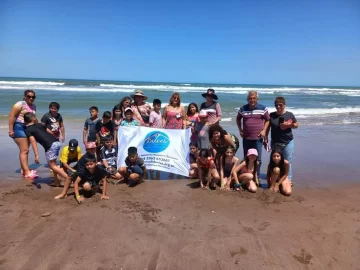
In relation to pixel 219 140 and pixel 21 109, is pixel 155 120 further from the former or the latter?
pixel 21 109

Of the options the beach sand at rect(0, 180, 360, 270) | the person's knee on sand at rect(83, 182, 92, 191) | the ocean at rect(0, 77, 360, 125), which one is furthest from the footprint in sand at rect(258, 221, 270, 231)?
the ocean at rect(0, 77, 360, 125)

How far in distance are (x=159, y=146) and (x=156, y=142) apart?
4.1 inches

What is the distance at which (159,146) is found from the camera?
18.8 ft

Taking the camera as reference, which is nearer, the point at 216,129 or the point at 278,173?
the point at 278,173

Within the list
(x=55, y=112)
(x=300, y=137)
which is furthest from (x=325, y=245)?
(x=300, y=137)

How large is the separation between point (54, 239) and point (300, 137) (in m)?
8.80

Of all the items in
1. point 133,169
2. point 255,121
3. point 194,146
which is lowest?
point 133,169

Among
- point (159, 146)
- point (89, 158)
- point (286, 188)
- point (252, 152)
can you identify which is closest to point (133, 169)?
point (159, 146)

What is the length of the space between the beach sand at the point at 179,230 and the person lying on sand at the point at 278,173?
21cm

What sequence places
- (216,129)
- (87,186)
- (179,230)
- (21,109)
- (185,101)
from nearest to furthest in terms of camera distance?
1. (179,230)
2. (87,186)
3. (216,129)
4. (21,109)
5. (185,101)

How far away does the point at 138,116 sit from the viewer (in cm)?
613

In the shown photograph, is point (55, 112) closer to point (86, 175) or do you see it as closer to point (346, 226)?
point (86, 175)

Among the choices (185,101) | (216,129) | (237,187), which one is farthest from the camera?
(185,101)

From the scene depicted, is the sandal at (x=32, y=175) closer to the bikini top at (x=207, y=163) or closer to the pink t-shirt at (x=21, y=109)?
the pink t-shirt at (x=21, y=109)
